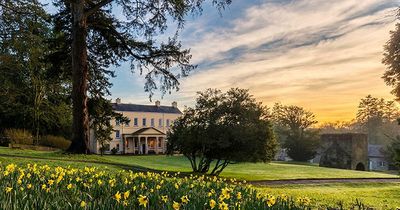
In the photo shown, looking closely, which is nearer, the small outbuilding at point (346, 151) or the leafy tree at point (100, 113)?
the leafy tree at point (100, 113)

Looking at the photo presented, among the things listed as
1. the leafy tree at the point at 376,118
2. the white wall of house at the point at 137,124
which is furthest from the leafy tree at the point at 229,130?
the leafy tree at the point at 376,118

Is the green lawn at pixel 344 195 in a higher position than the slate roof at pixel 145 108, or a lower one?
lower

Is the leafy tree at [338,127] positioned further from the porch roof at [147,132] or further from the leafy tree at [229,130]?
the leafy tree at [229,130]

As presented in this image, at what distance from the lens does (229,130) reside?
76.9 ft

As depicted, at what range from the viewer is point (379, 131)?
109000 millimetres

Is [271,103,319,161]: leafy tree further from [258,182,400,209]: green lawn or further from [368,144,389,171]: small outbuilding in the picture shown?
[258,182,400,209]: green lawn

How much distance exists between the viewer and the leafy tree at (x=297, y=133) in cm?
6606

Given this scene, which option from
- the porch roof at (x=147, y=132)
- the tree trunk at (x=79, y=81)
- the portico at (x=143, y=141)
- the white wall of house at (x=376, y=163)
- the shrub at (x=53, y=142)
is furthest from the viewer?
the white wall of house at (x=376, y=163)

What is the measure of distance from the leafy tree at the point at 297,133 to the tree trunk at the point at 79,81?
4783cm

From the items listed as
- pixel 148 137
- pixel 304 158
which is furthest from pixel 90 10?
pixel 148 137

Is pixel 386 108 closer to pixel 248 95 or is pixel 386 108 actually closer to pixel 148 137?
pixel 148 137

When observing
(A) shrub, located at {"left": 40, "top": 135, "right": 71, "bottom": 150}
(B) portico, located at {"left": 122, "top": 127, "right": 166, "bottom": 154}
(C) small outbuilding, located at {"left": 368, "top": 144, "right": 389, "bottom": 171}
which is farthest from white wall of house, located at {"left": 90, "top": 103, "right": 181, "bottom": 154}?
(C) small outbuilding, located at {"left": 368, "top": 144, "right": 389, "bottom": 171}

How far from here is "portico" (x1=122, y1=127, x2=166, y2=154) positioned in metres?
77.0

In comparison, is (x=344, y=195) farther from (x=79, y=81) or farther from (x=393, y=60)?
(x=79, y=81)
